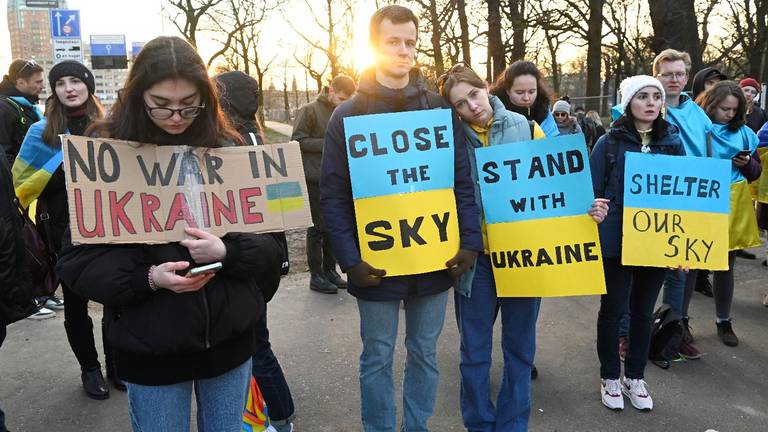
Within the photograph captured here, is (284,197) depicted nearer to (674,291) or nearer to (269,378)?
(269,378)

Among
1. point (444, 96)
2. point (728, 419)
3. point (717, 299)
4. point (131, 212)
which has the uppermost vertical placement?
point (444, 96)

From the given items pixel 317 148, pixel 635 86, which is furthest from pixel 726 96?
pixel 317 148

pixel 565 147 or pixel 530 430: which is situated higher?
pixel 565 147

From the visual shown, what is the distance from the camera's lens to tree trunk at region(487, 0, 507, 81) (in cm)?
1480

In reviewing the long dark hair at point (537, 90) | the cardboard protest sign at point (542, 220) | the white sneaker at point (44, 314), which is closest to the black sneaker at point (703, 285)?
the long dark hair at point (537, 90)

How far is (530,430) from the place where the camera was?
3.11 metres

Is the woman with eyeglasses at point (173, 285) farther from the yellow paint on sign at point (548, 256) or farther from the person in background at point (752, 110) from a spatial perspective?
the person in background at point (752, 110)

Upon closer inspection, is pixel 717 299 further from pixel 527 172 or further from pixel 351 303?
pixel 351 303

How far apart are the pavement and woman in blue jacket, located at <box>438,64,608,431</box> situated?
323 millimetres

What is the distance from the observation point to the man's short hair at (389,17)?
2473 mm

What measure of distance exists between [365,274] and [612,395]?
1840 millimetres

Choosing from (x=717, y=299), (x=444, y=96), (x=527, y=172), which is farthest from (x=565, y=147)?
(x=717, y=299)

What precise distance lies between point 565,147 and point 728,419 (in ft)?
6.08

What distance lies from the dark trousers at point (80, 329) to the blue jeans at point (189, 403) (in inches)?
73.3
